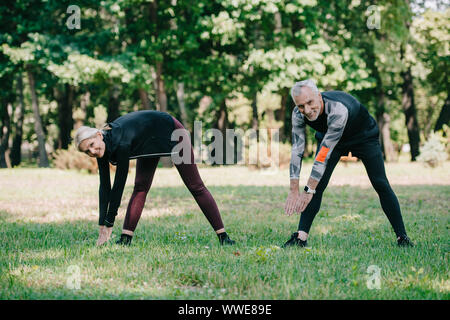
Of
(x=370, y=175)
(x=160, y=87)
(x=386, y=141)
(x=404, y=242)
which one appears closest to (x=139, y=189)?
(x=370, y=175)

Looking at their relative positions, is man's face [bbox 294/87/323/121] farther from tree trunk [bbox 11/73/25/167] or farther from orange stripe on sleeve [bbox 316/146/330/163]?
tree trunk [bbox 11/73/25/167]

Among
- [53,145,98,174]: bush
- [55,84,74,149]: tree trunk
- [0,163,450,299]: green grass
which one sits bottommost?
[0,163,450,299]: green grass

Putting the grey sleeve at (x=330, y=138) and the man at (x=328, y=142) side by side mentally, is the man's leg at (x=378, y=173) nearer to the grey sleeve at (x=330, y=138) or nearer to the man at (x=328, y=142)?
the man at (x=328, y=142)

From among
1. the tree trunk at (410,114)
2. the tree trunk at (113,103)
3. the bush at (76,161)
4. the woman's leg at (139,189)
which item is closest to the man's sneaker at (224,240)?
the woman's leg at (139,189)

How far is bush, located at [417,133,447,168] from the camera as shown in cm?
1898

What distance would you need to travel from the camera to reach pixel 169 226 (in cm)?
709

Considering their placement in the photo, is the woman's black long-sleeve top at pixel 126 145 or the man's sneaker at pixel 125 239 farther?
the man's sneaker at pixel 125 239

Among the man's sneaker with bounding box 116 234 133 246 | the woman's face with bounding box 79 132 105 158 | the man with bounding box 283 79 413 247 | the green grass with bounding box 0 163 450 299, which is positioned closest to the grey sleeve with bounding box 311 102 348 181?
the man with bounding box 283 79 413 247

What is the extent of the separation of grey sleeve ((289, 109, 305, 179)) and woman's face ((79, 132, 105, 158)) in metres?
2.01

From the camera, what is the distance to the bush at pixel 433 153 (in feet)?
62.3

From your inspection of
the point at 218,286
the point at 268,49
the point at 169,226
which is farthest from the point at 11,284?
the point at 268,49

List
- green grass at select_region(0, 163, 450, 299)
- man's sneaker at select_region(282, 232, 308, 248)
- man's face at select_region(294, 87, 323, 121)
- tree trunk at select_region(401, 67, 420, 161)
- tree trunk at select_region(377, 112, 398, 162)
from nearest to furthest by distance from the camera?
1. green grass at select_region(0, 163, 450, 299)
2. man's face at select_region(294, 87, 323, 121)
3. man's sneaker at select_region(282, 232, 308, 248)
4. tree trunk at select_region(401, 67, 420, 161)
5. tree trunk at select_region(377, 112, 398, 162)

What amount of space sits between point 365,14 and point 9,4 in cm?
1767

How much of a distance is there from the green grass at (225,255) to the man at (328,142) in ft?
1.53
